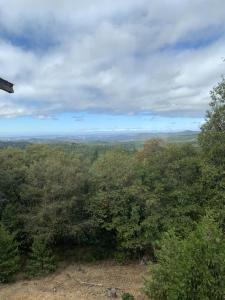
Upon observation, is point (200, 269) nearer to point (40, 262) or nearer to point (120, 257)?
point (120, 257)

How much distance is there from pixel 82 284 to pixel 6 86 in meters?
18.6

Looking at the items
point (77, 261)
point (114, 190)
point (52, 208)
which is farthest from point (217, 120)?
point (77, 261)

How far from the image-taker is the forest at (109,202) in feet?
81.2

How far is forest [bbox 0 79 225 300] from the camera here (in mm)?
24750

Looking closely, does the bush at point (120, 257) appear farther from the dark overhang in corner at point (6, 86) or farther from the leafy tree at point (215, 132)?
the dark overhang in corner at point (6, 86)

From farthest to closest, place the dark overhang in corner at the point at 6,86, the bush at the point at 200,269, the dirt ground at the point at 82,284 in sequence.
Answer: the dirt ground at the point at 82,284 → the bush at the point at 200,269 → the dark overhang in corner at the point at 6,86

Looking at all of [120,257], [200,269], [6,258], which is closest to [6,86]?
[200,269]

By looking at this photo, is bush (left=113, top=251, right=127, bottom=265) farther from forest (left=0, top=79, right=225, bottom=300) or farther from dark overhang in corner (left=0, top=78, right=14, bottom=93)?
dark overhang in corner (left=0, top=78, right=14, bottom=93)

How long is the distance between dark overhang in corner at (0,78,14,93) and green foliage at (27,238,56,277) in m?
19.6

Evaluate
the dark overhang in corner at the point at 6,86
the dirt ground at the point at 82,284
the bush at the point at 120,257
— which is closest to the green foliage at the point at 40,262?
the dirt ground at the point at 82,284

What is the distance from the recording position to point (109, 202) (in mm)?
27516

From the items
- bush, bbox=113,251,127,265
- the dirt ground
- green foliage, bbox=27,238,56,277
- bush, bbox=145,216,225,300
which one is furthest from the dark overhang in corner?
bush, bbox=113,251,127,265

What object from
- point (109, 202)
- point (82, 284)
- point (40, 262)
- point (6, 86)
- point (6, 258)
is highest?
point (6, 86)

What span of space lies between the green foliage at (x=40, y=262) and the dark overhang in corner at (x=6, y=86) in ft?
64.3
